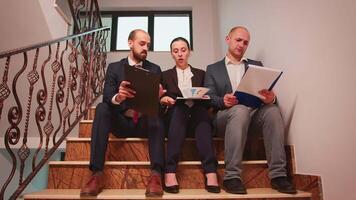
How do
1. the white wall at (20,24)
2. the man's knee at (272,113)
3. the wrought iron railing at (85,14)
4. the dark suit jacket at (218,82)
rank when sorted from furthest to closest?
1. the wrought iron railing at (85,14)
2. the white wall at (20,24)
3. the dark suit jacket at (218,82)
4. the man's knee at (272,113)

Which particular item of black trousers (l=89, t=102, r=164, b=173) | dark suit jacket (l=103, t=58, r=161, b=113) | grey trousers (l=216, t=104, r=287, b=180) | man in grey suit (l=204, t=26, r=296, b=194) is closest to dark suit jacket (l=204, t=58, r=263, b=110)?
man in grey suit (l=204, t=26, r=296, b=194)

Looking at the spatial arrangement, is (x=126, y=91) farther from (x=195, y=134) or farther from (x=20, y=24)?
(x=20, y=24)

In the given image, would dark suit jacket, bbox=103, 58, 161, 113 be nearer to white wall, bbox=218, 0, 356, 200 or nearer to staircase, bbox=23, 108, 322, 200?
staircase, bbox=23, 108, 322, 200

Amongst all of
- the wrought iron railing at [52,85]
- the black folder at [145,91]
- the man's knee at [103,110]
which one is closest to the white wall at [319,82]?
the black folder at [145,91]

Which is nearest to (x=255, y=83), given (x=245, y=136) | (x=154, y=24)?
(x=245, y=136)

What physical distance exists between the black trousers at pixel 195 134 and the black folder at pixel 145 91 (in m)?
0.15

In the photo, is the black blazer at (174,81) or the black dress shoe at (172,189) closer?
the black dress shoe at (172,189)

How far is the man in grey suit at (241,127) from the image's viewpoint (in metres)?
1.40

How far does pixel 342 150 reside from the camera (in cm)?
117

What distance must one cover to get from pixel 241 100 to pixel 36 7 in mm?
1886

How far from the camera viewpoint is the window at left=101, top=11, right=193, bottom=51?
399 centimetres

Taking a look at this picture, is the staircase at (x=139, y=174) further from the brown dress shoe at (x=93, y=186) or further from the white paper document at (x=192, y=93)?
the white paper document at (x=192, y=93)

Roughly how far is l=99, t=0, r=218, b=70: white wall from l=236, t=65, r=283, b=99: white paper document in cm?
226

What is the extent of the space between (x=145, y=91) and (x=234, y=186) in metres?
0.66
